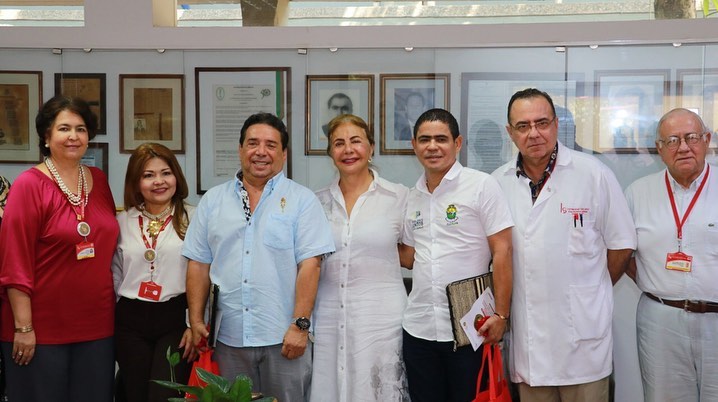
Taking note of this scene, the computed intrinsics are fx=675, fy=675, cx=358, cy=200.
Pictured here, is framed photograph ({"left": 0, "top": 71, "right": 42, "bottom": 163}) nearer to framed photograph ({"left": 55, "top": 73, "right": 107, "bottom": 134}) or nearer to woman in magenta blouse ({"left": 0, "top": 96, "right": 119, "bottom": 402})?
framed photograph ({"left": 55, "top": 73, "right": 107, "bottom": 134})

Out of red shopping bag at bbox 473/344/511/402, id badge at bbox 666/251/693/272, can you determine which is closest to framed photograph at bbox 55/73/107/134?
red shopping bag at bbox 473/344/511/402

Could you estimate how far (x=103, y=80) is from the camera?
150 inches

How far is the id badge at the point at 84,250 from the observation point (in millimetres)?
3016

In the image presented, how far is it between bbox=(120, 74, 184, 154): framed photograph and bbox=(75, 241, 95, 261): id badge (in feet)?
2.94

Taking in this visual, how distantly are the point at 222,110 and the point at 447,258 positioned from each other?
1637 mm

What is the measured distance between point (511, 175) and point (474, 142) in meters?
0.69

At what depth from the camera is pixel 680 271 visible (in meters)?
2.84

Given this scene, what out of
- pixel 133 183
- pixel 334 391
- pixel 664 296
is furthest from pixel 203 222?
pixel 664 296

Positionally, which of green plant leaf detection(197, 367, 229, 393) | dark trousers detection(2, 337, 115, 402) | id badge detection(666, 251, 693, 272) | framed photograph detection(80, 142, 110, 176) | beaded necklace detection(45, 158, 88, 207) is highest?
framed photograph detection(80, 142, 110, 176)

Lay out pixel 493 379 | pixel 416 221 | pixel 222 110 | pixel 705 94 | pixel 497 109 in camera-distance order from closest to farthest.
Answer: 1. pixel 493 379
2. pixel 416 221
3. pixel 705 94
4. pixel 497 109
5. pixel 222 110

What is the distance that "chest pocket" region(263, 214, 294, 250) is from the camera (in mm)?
2928

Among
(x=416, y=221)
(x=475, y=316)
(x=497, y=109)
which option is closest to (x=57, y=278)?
(x=416, y=221)

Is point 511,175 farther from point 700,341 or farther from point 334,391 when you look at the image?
point 334,391

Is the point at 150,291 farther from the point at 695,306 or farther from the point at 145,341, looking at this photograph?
the point at 695,306
